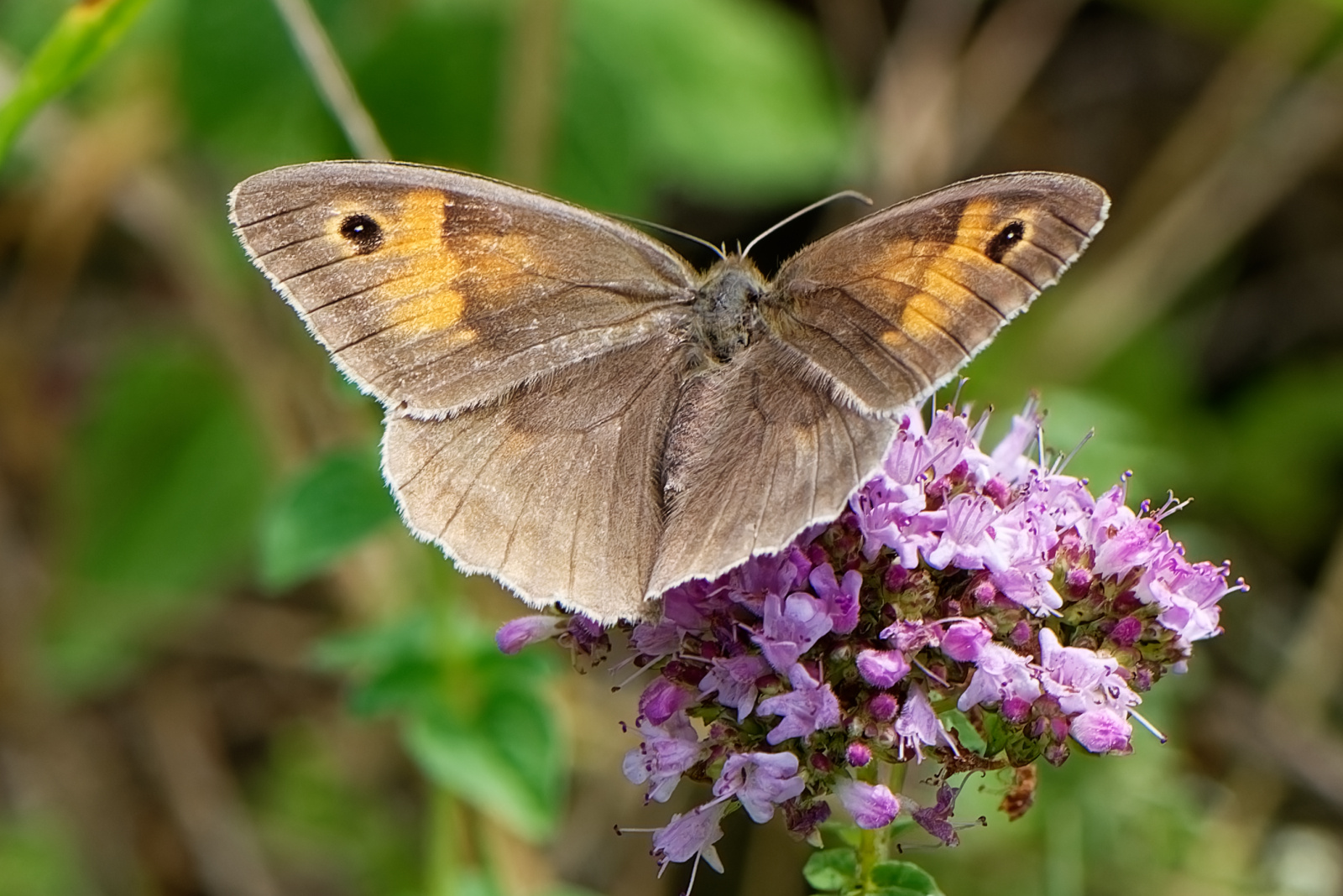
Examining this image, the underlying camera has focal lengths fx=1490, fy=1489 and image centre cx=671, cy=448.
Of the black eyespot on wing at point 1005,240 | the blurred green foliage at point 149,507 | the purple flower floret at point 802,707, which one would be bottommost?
the blurred green foliage at point 149,507

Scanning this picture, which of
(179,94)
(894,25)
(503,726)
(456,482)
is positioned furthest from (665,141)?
(456,482)

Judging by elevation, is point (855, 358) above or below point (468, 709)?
above

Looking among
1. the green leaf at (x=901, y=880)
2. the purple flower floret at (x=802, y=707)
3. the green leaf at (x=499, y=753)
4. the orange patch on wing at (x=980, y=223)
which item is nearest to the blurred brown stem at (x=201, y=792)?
the green leaf at (x=499, y=753)

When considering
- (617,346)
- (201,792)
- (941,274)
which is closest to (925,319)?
(941,274)

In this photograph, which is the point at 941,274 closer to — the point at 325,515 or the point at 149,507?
the point at 325,515

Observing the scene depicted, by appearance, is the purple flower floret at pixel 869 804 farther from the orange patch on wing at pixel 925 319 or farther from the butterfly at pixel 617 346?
the orange patch on wing at pixel 925 319
